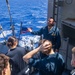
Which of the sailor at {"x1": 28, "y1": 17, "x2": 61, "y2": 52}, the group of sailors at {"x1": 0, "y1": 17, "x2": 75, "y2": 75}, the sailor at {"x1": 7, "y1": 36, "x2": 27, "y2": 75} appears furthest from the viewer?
the sailor at {"x1": 28, "y1": 17, "x2": 61, "y2": 52}

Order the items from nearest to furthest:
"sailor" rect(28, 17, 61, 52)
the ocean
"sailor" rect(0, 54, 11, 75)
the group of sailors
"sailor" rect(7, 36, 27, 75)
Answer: "sailor" rect(0, 54, 11, 75), the group of sailors, "sailor" rect(7, 36, 27, 75), "sailor" rect(28, 17, 61, 52), the ocean

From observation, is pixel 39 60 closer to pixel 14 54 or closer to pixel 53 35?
pixel 14 54

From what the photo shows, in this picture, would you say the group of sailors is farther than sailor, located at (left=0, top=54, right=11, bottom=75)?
Yes

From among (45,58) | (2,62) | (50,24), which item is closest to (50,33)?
(50,24)

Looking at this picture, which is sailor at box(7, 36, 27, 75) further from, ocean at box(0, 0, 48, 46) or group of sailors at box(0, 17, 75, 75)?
ocean at box(0, 0, 48, 46)

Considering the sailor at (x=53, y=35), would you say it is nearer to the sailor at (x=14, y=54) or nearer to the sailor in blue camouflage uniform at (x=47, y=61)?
the sailor at (x=14, y=54)

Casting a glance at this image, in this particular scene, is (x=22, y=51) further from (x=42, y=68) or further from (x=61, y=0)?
(x=61, y=0)

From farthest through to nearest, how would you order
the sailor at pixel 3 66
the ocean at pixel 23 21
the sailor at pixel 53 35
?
1. the ocean at pixel 23 21
2. the sailor at pixel 53 35
3. the sailor at pixel 3 66

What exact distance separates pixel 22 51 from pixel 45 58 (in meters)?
0.87

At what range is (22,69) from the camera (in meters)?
3.75

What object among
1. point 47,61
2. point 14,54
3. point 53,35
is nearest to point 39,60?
point 47,61

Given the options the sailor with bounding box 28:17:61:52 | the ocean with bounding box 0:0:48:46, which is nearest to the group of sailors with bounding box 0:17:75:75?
the sailor with bounding box 28:17:61:52

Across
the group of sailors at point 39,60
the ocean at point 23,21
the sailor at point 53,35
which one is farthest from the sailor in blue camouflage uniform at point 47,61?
the ocean at point 23,21

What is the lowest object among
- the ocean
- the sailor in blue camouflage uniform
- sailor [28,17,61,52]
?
the ocean
